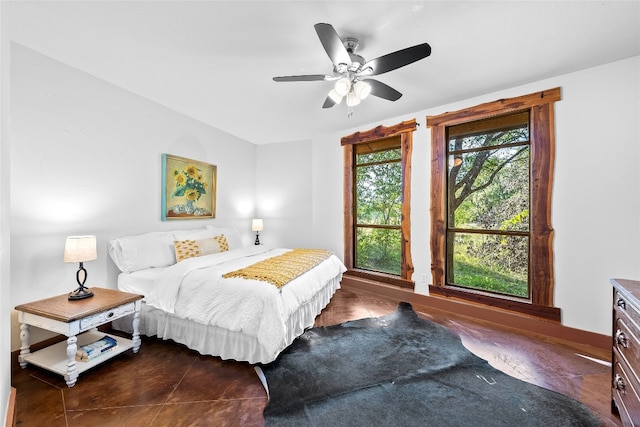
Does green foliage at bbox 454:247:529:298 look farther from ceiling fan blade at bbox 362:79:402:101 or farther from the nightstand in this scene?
the nightstand

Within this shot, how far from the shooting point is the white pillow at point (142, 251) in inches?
108

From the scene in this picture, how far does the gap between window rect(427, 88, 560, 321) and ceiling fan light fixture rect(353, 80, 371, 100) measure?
1729 millimetres

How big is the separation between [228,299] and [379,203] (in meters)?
2.76

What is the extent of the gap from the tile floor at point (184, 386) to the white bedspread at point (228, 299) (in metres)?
0.36

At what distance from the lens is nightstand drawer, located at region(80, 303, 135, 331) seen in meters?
1.96

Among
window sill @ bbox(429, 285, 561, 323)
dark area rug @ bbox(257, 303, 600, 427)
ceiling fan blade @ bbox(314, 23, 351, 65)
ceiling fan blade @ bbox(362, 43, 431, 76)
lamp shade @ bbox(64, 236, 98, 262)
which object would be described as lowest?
dark area rug @ bbox(257, 303, 600, 427)

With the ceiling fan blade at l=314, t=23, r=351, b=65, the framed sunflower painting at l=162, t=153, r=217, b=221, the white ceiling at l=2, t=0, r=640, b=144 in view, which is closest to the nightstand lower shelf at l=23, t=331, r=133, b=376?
the framed sunflower painting at l=162, t=153, r=217, b=221

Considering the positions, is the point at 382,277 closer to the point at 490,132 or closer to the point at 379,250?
the point at 379,250

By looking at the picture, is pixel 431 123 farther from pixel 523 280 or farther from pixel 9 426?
pixel 9 426

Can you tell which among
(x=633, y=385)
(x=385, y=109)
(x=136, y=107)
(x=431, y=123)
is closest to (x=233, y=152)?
(x=136, y=107)

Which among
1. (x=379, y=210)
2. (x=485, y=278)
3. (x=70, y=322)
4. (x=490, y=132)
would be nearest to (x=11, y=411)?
(x=70, y=322)

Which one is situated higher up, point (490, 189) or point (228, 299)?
point (490, 189)

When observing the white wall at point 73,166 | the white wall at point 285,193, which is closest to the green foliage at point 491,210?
the white wall at point 285,193

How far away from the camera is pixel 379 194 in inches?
165
